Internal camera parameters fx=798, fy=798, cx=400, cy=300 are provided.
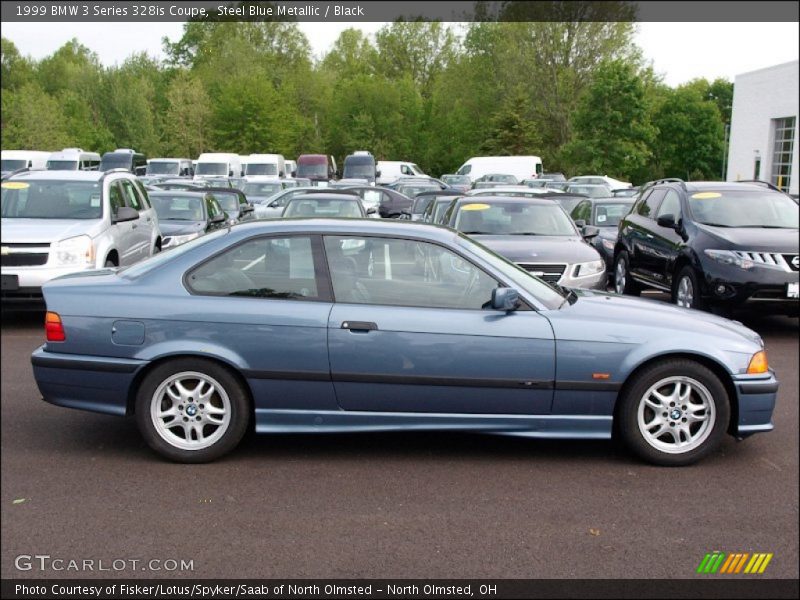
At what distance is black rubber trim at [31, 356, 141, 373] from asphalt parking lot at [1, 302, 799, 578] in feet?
0.45

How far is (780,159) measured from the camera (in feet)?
19.7

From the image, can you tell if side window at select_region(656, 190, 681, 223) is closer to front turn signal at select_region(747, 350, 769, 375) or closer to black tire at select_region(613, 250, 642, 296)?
black tire at select_region(613, 250, 642, 296)

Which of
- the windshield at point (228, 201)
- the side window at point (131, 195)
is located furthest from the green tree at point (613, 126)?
the windshield at point (228, 201)

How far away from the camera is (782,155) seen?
586 centimetres

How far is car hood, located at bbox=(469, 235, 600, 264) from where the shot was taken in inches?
325

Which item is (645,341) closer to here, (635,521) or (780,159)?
(635,521)

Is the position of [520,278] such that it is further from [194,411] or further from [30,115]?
[30,115]

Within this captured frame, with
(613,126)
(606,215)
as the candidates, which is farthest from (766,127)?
(606,215)

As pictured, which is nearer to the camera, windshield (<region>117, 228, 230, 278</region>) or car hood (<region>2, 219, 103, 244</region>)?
windshield (<region>117, 228, 230, 278</region>)

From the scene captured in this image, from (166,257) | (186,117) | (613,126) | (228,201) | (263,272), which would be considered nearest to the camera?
Result: (263,272)

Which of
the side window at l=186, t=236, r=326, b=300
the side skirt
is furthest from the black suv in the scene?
the side window at l=186, t=236, r=326, b=300

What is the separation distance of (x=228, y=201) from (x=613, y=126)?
520 inches

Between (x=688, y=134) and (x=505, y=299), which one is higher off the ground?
(x=688, y=134)

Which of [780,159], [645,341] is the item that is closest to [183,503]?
[645,341]
